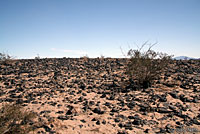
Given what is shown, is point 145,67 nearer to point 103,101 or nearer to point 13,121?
point 103,101

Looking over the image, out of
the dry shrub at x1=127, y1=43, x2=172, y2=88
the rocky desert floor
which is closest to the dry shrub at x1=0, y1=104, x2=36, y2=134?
the rocky desert floor

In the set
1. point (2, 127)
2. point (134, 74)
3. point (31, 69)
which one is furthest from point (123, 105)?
point (31, 69)

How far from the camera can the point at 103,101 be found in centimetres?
710

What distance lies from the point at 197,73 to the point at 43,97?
30.8 ft

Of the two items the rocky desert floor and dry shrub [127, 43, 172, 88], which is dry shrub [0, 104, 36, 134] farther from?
dry shrub [127, 43, 172, 88]

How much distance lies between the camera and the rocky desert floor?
501cm

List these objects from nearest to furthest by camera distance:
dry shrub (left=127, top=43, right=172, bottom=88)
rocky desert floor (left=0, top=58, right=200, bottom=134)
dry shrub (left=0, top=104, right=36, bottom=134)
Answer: dry shrub (left=0, top=104, right=36, bottom=134) < rocky desert floor (left=0, top=58, right=200, bottom=134) < dry shrub (left=127, top=43, right=172, bottom=88)

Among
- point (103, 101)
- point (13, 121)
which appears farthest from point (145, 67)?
point (13, 121)

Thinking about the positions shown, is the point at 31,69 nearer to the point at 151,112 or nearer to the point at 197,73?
the point at 151,112

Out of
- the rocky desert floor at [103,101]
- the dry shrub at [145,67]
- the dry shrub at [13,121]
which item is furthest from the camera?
the dry shrub at [145,67]

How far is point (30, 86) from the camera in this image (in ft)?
30.2

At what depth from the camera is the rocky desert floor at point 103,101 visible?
16.4ft

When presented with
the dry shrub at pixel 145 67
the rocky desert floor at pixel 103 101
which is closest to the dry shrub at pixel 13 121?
the rocky desert floor at pixel 103 101

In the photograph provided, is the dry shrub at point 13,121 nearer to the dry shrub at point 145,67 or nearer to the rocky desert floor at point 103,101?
the rocky desert floor at point 103,101
